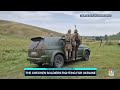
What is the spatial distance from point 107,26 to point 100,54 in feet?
2.04

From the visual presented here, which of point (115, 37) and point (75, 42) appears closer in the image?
point (115, 37)

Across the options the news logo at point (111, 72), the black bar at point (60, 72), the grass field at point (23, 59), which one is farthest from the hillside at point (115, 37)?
the black bar at point (60, 72)

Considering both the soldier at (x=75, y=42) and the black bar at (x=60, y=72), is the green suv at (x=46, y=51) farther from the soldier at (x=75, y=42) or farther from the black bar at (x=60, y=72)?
the soldier at (x=75, y=42)

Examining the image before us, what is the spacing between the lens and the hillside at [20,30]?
405cm

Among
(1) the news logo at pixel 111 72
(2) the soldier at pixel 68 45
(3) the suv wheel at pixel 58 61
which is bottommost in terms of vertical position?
(1) the news logo at pixel 111 72

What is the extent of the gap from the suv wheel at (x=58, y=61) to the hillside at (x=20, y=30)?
47 centimetres

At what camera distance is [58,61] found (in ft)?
13.5

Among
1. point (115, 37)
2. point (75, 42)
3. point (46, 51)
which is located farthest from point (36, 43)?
point (115, 37)

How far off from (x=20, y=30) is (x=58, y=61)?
1.08 metres

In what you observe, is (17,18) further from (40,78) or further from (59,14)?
(40,78)

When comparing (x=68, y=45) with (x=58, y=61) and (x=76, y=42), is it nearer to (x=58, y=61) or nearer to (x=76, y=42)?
(x=76, y=42)
